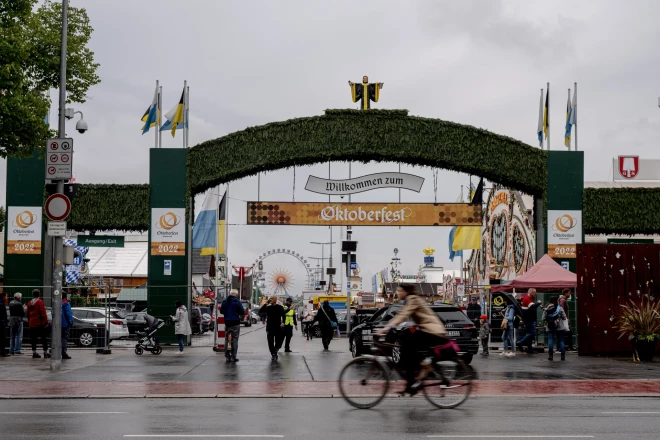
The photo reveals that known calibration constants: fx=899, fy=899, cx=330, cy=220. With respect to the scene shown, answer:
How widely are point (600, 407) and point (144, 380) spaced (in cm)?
869

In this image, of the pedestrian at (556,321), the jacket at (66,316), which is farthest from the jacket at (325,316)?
the jacket at (66,316)

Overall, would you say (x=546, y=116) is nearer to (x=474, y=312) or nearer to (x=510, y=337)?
(x=474, y=312)

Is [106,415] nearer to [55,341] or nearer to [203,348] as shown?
[55,341]

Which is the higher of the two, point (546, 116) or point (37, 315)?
point (546, 116)

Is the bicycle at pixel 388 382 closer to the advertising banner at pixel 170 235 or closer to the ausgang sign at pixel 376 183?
the ausgang sign at pixel 376 183

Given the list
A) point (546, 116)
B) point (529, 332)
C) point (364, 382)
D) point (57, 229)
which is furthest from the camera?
point (546, 116)

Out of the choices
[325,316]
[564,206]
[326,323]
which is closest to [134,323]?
[325,316]

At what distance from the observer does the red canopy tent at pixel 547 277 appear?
26266 millimetres

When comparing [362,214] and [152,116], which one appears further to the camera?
[152,116]

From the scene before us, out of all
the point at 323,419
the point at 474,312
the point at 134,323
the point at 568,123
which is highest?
the point at 568,123

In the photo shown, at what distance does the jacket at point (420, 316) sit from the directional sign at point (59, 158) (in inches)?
390

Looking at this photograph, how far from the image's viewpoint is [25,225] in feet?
94.4

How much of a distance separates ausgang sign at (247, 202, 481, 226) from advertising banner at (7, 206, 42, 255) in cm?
676

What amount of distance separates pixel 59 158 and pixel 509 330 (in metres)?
12.9
